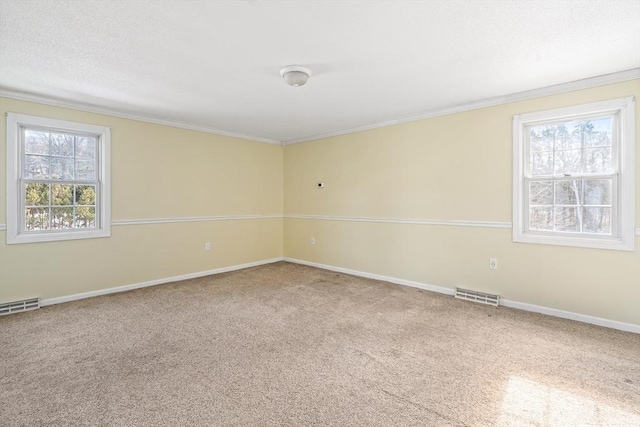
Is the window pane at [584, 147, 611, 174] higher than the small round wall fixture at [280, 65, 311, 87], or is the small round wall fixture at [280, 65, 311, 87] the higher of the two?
the small round wall fixture at [280, 65, 311, 87]

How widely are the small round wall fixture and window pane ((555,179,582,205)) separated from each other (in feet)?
9.31

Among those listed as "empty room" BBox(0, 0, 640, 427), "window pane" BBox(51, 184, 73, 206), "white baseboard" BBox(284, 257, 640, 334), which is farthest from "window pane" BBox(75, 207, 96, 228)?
"white baseboard" BBox(284, 257, 640, 334)

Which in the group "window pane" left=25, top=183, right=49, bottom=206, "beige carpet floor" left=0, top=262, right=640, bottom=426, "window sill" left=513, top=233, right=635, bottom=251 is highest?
"window pane" left=25, top=183, right=49, bottom=206

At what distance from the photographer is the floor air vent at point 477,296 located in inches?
140

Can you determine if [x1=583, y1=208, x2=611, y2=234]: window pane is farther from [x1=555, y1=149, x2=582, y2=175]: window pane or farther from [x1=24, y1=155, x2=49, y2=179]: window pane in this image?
[x1=24, y1=155, x2=49, y2=179]: window pane

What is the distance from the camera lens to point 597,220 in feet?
10.0

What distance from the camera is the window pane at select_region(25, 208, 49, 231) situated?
351 centimetres

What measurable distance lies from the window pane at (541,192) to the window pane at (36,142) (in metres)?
5.55

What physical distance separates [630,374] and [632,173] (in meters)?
1.75

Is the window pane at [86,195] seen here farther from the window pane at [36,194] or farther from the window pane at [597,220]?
the window pane at [597,220]

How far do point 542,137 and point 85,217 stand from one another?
5.46m

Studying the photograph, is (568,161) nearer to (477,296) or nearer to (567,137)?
(567,137)

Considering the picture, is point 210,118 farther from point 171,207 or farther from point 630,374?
point 630,374

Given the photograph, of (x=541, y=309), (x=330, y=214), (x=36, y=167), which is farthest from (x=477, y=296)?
(x=36, y=167)
